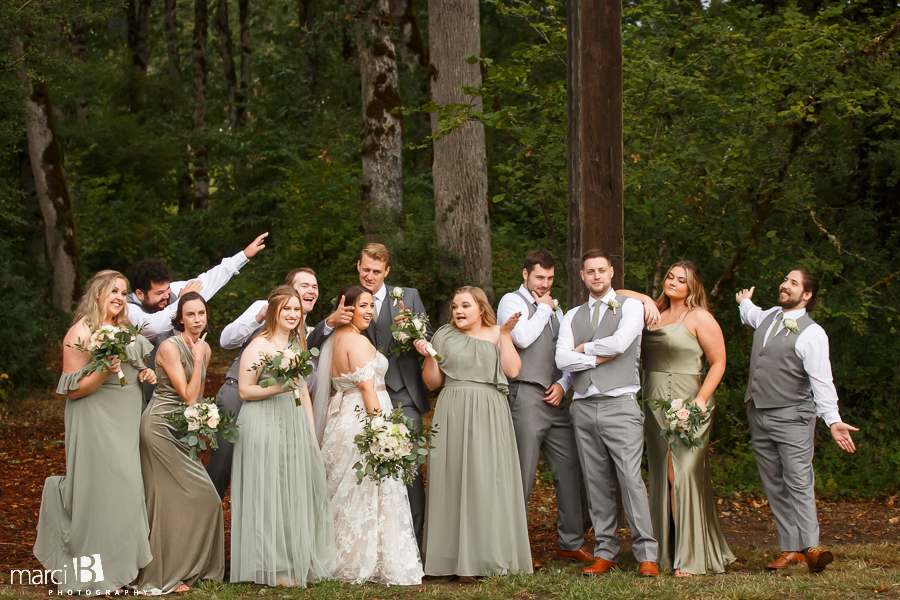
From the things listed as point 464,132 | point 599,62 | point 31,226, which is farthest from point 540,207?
point 31,226

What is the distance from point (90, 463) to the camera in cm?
519

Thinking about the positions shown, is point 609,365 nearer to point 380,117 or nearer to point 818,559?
point 818,559

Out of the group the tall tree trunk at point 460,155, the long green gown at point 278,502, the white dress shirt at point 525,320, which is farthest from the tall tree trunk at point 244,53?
the long green gown at point 278,502

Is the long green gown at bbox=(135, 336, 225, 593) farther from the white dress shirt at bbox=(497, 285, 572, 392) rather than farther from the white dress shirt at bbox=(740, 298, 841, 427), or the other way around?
the white dress shirt at bbox=(740, 298, 841, 427)

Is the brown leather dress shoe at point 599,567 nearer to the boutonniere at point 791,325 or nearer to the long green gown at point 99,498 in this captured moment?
the boutonniere at point 791,325

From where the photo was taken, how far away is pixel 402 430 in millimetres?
5223

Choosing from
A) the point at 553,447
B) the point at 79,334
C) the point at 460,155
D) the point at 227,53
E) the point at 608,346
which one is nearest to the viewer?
the point at 79,334

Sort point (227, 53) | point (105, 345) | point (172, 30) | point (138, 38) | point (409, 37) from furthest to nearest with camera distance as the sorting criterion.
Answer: point (172, 30) < point (227, 53) < point (138, 38) < point (409, 37) < point (105, 345)

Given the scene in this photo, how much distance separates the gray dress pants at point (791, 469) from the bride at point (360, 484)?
2.53m

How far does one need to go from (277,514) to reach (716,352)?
3124 millimetres

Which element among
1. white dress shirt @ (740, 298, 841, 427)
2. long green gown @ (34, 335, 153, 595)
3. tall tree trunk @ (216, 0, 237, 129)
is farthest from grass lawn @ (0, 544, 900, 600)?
tall tree trunk @ (216, 0, 237, 129)

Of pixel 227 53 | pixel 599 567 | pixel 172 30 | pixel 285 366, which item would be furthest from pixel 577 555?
pixel 172 30

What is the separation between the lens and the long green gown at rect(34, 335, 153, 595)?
5113mm

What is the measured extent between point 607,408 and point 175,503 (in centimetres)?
287
